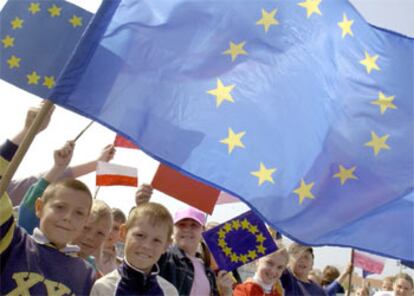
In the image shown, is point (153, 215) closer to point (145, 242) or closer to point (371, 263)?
point (145, 242)

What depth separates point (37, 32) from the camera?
4.49 meters

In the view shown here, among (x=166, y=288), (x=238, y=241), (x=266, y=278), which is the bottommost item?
(x=166, y=288)

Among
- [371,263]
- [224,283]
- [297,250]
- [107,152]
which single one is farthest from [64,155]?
[371,263]

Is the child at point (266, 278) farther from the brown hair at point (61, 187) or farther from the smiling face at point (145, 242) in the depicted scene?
the brown hair at point (61, 187)

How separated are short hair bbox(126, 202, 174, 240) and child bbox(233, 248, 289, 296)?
186 cm

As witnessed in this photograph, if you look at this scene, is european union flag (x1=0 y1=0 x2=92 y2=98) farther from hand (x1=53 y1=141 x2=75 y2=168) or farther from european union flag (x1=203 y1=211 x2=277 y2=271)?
european union flag (x1=203 y1=211 x2=277 y2=271)

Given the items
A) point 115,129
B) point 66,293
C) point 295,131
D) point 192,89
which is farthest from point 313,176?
point 66,293

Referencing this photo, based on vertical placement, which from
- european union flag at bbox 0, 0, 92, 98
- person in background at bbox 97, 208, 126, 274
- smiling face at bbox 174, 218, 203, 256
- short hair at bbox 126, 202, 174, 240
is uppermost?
european union flag at bbox 0, 0, 92, 98

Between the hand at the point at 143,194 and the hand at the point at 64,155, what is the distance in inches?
36.2

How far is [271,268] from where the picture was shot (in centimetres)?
574

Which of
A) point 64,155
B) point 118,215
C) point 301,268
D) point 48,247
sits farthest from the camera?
point 301,268

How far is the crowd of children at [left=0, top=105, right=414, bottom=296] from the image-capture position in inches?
132

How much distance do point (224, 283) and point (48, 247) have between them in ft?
5.81

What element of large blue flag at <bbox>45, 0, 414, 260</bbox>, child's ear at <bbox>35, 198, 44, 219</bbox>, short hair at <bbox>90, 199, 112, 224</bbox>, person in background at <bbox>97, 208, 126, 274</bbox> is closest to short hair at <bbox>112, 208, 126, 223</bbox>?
person in background at <bbox>97, 208, 126, 274</bbox>
